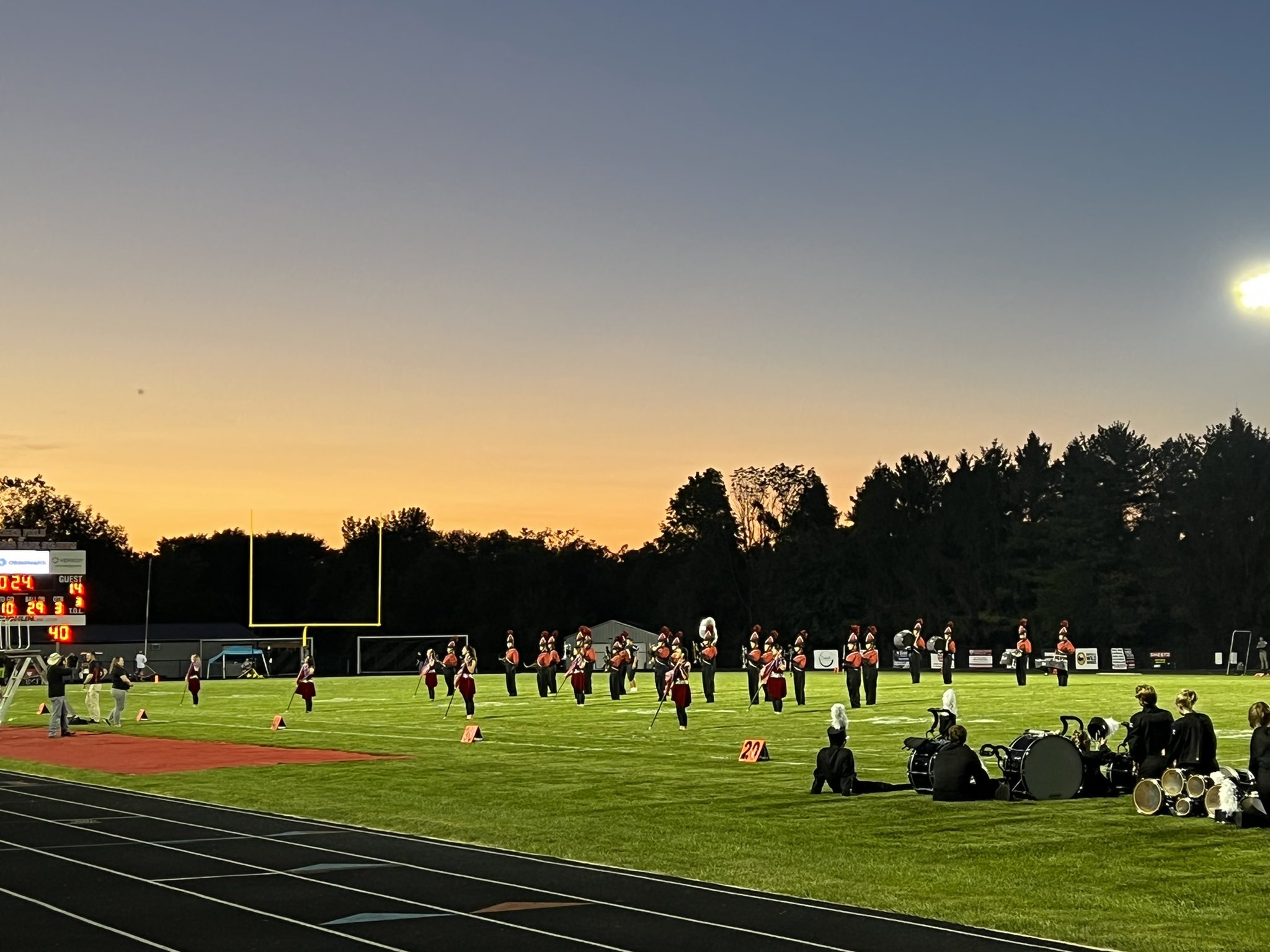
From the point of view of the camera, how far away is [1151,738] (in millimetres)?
17188

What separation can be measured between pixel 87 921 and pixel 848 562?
108m

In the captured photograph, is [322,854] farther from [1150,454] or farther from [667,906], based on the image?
[1150,454]

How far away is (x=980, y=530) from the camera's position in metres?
111

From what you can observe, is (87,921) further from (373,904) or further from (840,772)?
(840,772)

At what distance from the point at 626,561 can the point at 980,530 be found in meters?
45.2

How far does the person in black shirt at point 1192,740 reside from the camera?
53.3 ft

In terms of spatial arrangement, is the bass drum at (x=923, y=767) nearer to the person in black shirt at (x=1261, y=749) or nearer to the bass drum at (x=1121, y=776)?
the bass drum at (x=1121, y=776)

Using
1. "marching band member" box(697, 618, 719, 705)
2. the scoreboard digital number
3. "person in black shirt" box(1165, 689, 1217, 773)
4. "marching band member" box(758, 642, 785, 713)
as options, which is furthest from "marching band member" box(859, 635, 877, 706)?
the scoreboard digital number

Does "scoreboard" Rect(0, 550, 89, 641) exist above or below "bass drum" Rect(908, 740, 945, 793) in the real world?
above

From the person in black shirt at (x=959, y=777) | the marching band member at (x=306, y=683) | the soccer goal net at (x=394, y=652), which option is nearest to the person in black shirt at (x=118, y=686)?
the marching band member at (x=306, y=683)

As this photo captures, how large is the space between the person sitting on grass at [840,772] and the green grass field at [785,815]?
38 centimetres

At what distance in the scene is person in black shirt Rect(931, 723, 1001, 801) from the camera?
18.0m

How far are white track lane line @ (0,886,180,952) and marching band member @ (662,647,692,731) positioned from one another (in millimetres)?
19007

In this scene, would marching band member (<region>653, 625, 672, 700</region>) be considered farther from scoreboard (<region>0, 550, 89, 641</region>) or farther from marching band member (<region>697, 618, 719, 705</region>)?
scoreboard (<region>0, 550, 89, 641</region>)
